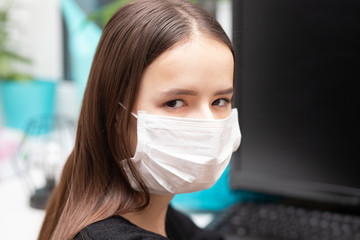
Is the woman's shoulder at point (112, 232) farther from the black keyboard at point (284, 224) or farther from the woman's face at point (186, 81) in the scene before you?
the black keyboard at point (284, 224)

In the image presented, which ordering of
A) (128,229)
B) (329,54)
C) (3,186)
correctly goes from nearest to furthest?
(128,229)
(329,54)
(3,186)

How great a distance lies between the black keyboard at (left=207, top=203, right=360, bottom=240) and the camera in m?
0.78

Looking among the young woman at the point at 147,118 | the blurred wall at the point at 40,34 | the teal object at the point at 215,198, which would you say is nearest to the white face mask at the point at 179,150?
the young woman at the point at 147,118

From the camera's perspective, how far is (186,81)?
20.1 inches

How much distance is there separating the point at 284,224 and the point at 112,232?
0.44 m

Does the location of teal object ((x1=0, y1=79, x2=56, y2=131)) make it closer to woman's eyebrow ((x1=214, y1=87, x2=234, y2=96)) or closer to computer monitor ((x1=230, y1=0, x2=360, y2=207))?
computer monitor ((x1=230, y1=0, x2=360, y2=207))

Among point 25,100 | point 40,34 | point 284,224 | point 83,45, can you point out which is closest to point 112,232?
point 284,224

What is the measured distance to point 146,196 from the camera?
1.88ft

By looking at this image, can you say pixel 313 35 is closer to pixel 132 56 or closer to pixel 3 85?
pixel 132 56

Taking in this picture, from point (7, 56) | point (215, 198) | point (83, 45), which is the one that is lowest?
point (215, 198)

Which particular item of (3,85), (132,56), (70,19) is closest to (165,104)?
(132,56)

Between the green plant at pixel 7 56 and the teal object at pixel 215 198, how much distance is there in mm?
794

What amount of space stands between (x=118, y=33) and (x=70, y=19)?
2.12 feet

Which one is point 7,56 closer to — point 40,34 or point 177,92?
point 40,34
